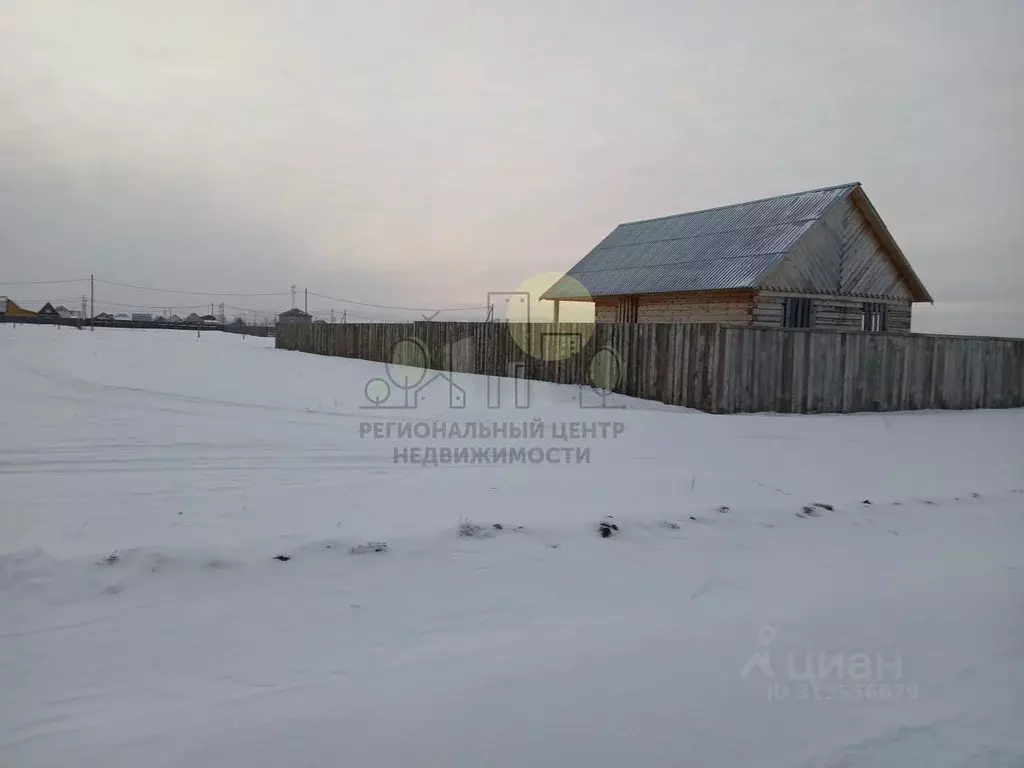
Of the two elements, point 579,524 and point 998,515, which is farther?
point 998,515

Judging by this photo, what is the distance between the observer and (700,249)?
22.5m

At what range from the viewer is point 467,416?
10664 millimetres

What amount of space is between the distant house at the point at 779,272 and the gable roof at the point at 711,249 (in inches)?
1.8

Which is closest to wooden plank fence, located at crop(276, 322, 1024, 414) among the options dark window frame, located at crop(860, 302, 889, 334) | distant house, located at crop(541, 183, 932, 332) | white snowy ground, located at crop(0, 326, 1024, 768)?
distant house, located at crop(541, 183, 932, 332)

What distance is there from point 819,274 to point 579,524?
18104mm

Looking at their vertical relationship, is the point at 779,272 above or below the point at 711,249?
below

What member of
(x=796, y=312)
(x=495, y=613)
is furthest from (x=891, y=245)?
(x=495, y=613)

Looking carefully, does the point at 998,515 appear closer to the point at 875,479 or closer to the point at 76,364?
the point at 875,479

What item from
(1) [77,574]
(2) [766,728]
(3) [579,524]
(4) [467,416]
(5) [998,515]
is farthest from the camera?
(4) [467,416]

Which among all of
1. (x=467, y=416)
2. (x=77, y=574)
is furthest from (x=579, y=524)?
(x=467, y=416)

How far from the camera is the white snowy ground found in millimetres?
2486

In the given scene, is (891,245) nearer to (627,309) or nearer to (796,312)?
(796,312)

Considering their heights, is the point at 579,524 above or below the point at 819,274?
below

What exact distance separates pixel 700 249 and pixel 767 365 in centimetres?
1167
